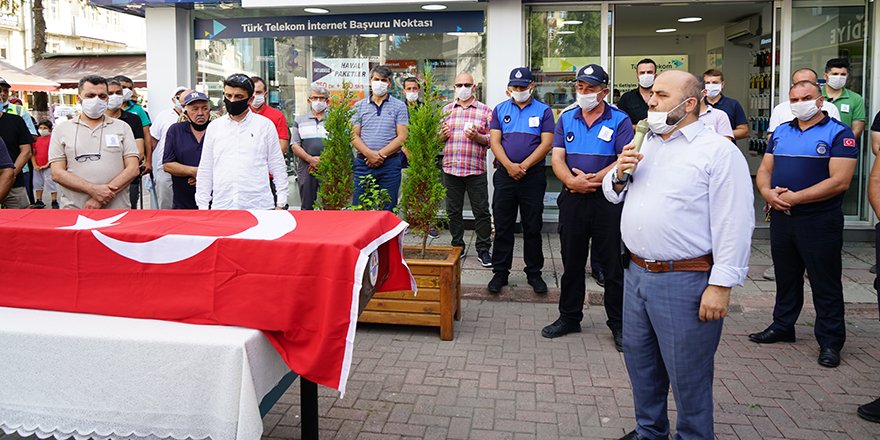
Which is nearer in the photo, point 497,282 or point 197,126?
point 197,126

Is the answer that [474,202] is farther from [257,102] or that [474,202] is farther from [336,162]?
[257,102]

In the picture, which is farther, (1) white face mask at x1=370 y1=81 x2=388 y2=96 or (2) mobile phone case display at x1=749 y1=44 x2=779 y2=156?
(2) mobile phone case display at x1=749 y1=44 x2=779 y2=156

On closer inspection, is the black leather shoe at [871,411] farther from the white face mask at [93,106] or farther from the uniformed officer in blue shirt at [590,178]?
the white face mask at [93,106]

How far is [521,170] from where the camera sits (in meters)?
6.93

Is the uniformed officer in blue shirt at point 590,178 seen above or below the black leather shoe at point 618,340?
above

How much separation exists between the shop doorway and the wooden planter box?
4.41 m

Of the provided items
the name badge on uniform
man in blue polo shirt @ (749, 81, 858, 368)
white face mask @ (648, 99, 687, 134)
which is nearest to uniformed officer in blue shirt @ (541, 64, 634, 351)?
man in blue polo shirt @ (749, 81, 858, 368)

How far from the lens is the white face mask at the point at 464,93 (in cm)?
819

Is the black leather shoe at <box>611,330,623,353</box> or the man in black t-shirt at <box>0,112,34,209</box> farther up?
the man in black t-shirt at <box>0,112,34,209</box>

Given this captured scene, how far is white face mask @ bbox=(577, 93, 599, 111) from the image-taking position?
18.5 ft

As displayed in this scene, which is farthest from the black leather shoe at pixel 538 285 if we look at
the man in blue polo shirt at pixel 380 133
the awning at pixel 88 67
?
the awning at pixel 88 67

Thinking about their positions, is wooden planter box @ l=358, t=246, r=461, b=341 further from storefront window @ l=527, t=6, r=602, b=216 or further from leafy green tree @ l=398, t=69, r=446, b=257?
storefront window @ l=527, t=6, r=602, b=216

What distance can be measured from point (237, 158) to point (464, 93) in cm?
343

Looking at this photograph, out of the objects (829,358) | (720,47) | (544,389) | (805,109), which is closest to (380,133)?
(544,389)
